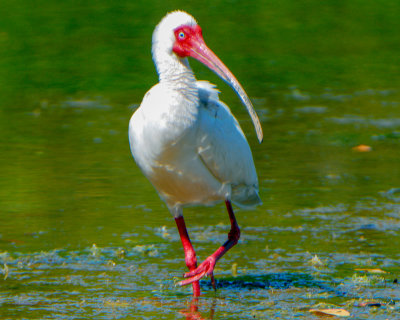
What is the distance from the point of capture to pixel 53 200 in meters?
7.41

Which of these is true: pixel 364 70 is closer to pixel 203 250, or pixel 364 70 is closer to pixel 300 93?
pixel 300 93

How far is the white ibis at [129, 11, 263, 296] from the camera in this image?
5262 mm

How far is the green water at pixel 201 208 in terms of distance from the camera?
541cm

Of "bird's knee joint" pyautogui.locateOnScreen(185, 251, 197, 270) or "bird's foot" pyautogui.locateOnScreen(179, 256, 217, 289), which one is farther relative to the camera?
"bird's knee joint" pyautogui.locateOnScreen(185, 251, 197, 270)

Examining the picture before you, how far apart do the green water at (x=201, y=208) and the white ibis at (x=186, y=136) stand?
49 centimetres

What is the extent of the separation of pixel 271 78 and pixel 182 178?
7522 millimetres

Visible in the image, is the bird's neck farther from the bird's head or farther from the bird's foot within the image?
the bird's foot

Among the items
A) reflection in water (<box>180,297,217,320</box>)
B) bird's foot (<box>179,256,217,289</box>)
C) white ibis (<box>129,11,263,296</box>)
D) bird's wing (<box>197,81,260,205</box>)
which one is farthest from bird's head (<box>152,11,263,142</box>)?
reflection in water (<box>180,297,217,320</box>)

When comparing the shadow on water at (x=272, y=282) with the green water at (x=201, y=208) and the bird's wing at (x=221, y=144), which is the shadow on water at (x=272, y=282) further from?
the bird's wing at (x=221, y=144)

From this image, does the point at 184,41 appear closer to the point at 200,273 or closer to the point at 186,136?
the point at 186,136

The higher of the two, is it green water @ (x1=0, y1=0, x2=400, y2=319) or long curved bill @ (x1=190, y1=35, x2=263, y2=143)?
long curved bill @ (x1=190, y1=35, x2=263, y2=143)

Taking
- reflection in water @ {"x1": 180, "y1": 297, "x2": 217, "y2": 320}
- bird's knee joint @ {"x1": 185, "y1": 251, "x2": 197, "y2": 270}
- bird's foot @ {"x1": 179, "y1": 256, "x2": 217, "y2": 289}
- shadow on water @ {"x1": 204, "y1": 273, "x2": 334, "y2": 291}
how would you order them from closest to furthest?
reflection in water @ {"x1": 180, "y1": 297, "x2": 217, "y2": 320} < bird's foot @ {"x1": 179, "y1": 256, "x2": 217, "y2": 289} < shadow on water @ {"x1": 204, "y1": 273, "x2": 334, "y2": 291} < bird's knee joint @ {"x1": 185, "y1": 251, "x2": 197, "y2": 270}

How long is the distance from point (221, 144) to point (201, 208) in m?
1.94

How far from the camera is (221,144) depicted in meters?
5.56
